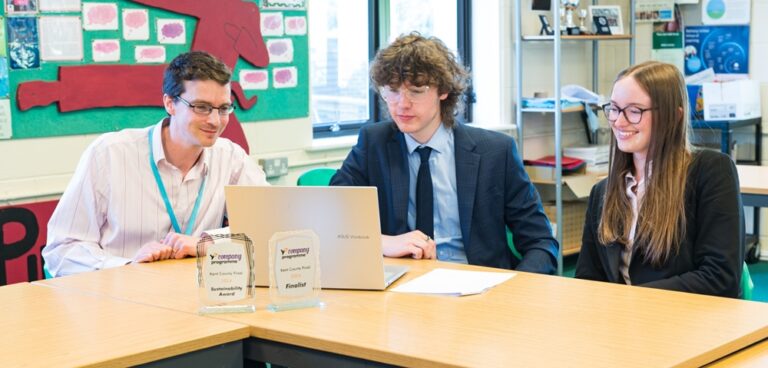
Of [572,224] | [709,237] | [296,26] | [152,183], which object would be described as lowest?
[572,224]

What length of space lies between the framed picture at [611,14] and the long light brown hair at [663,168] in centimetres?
367

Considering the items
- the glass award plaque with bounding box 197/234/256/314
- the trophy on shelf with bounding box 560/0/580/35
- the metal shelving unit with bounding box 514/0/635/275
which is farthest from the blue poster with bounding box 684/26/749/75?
the glass award plaque with bounding box 197/234/256/314

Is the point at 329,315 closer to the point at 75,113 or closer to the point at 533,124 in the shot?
the point at 75,113

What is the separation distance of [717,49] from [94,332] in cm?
513

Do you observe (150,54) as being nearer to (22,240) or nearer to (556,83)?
(22,240)

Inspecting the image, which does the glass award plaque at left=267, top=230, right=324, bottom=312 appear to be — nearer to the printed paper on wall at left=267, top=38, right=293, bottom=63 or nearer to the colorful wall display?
the colorful wall display

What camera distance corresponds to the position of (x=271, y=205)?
2418 millimetres

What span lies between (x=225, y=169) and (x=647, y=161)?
1.32 m

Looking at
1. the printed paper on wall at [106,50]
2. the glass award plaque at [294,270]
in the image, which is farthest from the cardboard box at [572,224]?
the glass award plaque at [294,270]

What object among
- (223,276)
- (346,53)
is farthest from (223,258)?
(346,53)

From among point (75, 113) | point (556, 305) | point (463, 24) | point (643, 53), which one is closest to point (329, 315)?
point (556, 305)

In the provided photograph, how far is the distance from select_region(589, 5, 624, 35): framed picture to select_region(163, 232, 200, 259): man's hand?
154 inches

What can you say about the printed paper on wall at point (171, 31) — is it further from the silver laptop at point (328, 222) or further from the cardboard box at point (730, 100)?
the cardboard box at point (730, 100)

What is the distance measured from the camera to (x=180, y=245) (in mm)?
2920
